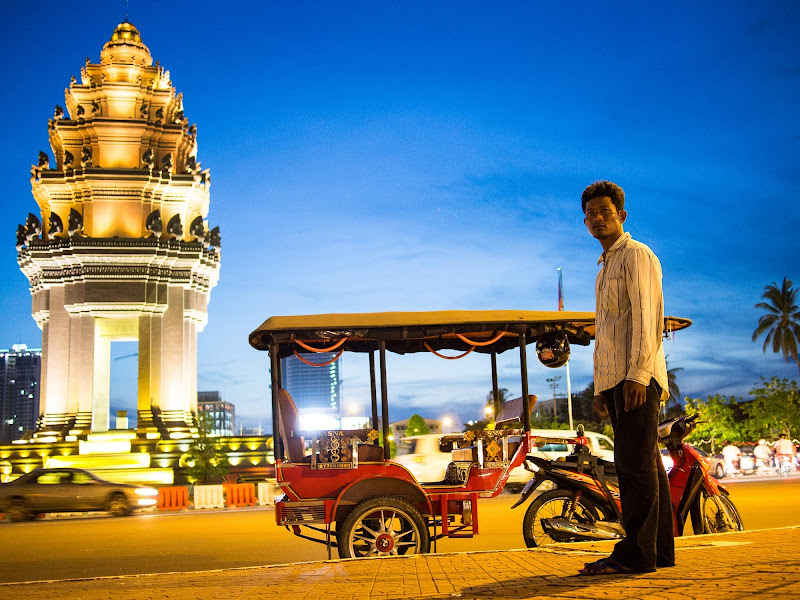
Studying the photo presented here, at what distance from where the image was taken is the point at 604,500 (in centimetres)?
818

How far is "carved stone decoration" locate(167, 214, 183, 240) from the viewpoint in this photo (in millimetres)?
39938

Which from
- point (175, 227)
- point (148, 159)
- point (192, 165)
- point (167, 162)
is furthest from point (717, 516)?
point (192, 165)

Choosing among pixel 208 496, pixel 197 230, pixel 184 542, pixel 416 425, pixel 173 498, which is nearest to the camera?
pixel 184 542

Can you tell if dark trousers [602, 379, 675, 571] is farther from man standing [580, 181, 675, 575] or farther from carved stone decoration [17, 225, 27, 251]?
carved stone decoration [17, 225, 27, 251]

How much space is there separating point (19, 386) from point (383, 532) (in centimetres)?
13421

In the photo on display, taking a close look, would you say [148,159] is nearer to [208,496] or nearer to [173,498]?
[173,498]

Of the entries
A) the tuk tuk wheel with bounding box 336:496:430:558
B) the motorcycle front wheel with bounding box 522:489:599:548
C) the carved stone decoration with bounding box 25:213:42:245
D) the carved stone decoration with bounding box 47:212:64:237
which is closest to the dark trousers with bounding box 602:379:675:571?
the motorcycle front wheel with bounding box 522:489:599:548

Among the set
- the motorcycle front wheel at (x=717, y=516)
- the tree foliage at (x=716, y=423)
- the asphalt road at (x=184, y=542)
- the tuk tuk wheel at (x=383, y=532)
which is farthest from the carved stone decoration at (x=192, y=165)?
the motorcycle front wheel at (x=717, y=516)

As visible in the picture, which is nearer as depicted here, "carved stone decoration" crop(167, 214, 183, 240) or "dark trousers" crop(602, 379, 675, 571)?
"dark trousers" crop(602, 379, 675, 571)

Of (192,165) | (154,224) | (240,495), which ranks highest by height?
(192,165)

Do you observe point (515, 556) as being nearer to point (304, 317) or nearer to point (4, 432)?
point (304, 317)

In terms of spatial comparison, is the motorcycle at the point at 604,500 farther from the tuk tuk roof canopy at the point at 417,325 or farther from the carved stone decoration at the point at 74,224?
the carved stone decoration at the point at 74,224

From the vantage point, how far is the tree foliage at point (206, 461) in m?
35.2

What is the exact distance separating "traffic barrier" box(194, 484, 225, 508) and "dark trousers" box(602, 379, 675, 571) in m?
20.7
